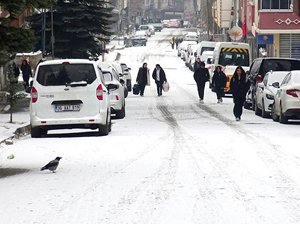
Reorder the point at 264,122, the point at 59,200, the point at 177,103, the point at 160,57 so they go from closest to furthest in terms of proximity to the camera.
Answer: the point at 59,200 < the point at 264,122 < the point at 177,103 < the point at 160,57

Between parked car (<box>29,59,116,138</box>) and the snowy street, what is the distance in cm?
46

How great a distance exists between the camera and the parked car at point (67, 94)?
19203 mm

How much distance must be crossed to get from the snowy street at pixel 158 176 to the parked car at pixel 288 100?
969mm

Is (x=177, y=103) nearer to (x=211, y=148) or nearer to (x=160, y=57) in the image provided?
(x=211, y=148)

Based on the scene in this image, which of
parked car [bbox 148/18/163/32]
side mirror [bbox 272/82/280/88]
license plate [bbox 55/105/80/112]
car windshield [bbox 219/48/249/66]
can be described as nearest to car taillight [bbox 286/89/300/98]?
side mirror [bbox 272/82/280/88]

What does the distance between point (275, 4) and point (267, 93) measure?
1189 inches

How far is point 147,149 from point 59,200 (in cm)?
589

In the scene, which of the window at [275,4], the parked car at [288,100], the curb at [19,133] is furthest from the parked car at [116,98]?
the window at [275,4]

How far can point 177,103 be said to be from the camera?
3606 centimetres

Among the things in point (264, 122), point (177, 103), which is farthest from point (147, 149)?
point (177, 103)

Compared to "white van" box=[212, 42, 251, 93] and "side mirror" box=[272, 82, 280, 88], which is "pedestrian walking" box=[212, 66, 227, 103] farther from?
"white van" box=[212, 42, 251, 93]

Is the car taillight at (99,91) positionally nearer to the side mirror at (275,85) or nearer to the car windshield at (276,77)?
the side mirror at (275,85)

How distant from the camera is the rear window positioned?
63.0 ft

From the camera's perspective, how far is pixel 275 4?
185 feet
